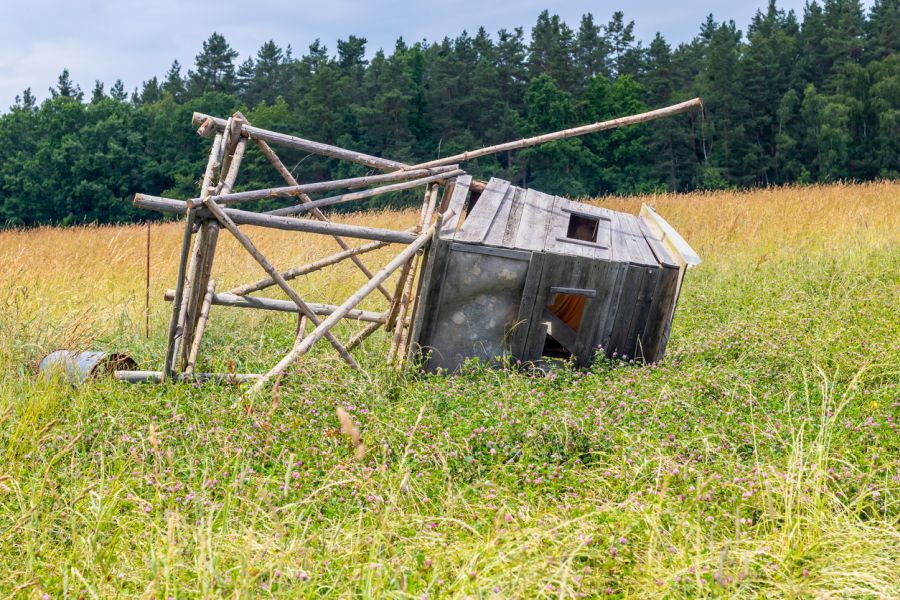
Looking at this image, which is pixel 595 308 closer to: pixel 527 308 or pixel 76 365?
pixel 527 308

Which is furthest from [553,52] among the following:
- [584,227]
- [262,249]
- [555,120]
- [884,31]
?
[584,227]

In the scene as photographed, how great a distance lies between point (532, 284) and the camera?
6.43m

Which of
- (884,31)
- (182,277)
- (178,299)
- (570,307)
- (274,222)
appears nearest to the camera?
(274,222)

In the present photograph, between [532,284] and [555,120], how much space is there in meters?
41.3

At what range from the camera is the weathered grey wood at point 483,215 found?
20.6 ft

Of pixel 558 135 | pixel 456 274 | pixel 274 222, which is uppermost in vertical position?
pixel 558 135

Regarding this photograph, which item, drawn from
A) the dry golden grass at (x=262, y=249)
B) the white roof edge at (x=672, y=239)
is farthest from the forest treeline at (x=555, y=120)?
the white roof edge at (x=672, y=239)

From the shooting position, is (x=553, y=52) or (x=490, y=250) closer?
(x=490, y=250)

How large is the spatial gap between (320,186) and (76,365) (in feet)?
7.87

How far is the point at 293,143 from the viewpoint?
6715mm

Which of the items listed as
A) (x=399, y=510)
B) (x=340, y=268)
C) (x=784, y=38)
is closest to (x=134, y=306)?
(x=340, y=268)

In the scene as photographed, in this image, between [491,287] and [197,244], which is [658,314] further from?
[197,244]

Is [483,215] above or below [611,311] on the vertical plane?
above

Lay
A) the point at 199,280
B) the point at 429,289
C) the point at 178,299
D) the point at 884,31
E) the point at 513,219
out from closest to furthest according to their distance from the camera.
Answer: the point at 178,299
the point at 199,280
the point at 429,289
the point at 513,219
the point at 884,31
